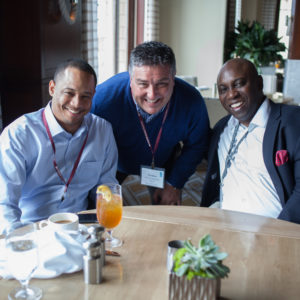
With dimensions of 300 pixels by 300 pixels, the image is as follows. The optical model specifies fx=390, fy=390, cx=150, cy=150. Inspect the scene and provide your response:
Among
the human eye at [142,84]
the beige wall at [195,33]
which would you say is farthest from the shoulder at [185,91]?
the beige wall at [195,33]

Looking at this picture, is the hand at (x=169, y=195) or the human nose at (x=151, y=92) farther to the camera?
the hand at (x=169, y=195)

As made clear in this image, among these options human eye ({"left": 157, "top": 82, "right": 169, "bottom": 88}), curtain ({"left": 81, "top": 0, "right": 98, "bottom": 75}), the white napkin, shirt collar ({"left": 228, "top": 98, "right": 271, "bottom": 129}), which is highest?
curtain ({"left": 81, "top": 0, "right": 98, "bottom": 75})

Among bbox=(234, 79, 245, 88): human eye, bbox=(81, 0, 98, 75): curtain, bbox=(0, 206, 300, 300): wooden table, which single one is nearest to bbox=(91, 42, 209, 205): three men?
bbox=(234, 79, 245, 88): human eye

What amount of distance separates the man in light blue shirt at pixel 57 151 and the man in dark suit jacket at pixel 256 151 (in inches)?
27.1

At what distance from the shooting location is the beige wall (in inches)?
275

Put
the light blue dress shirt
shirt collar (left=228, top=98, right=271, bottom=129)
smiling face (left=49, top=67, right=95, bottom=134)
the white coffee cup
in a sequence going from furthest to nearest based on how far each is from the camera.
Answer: shirt collar (left=228, top=98, right=271, bottom=129)
smiling face (left=49, top=67, right=95, bottom=134)
the light blue dress shirt
the white coffee cup

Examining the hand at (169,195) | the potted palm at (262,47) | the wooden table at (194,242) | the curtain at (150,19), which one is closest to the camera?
the wooden table at (194,242)

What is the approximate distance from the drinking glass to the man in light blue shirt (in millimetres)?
673

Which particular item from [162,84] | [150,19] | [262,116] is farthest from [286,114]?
[150,19]

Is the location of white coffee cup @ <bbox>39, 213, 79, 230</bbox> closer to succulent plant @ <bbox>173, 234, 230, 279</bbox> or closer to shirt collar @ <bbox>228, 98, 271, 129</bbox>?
succulent plant @ <bbox>173, 234, 230, 279</bbox>

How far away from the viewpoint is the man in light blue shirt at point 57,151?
5.56 ft

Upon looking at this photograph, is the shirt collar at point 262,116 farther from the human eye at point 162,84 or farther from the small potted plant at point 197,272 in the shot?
the small potted plant at point 197,272

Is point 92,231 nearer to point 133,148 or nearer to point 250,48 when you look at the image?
point 133,148

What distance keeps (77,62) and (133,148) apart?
818 mm
